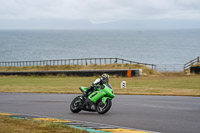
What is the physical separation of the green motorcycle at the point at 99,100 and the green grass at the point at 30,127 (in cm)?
254

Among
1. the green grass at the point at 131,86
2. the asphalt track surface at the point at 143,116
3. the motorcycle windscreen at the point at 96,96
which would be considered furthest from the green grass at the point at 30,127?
the green grass at the point at 131,86

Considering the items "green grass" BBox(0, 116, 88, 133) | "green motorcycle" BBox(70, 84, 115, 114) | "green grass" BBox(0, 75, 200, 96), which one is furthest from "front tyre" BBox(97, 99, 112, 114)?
"green grass" BBox(0, 75, 200, 96)

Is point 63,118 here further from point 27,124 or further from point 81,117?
point 27,124

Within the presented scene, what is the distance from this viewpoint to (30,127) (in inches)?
409

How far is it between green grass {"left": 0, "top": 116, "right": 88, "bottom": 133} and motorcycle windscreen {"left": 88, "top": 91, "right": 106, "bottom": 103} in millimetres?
2538

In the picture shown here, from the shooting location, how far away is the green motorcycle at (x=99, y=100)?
1305 cm

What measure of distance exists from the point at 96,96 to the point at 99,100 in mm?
197

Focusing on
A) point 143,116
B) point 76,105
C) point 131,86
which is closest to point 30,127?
point 76,105

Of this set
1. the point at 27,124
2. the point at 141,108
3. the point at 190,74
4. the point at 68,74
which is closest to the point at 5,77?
the point at 68,74

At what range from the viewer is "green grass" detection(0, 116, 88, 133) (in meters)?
9.70

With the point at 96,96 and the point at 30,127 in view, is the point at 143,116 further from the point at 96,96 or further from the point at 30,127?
the point at 30,127

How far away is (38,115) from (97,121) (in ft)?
8.96

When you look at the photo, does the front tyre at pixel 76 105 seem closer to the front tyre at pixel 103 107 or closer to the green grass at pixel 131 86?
the front tyre at pixel 103 107

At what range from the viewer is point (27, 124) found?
1102 centimetres
